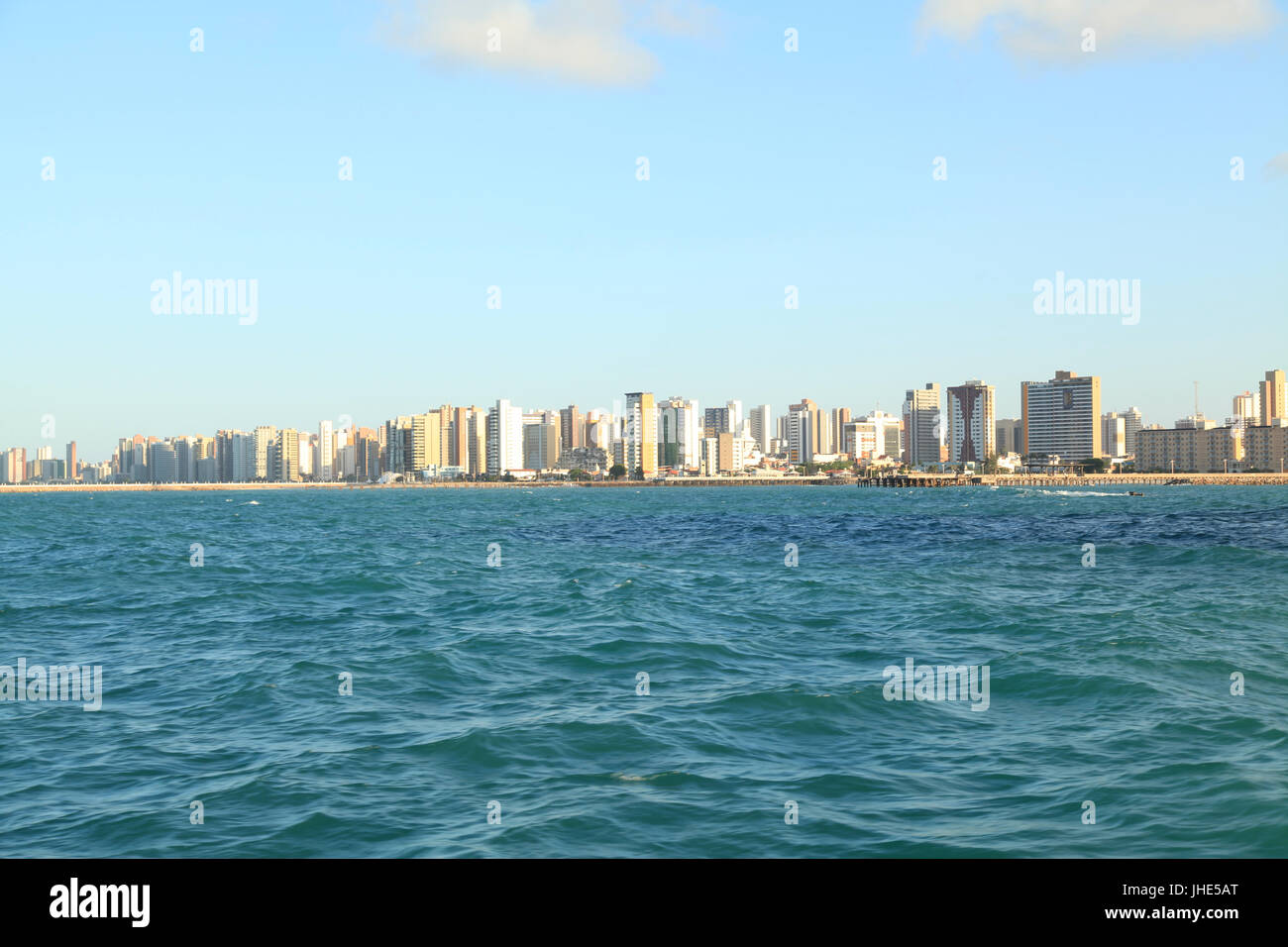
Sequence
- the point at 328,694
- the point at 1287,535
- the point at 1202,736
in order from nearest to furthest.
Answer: the point at 1202,736, the point at 328,694, the point at 1287,535

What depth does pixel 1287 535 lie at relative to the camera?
188 ft

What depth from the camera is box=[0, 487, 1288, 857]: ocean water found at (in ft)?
35.6

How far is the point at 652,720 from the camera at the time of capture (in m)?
15.7

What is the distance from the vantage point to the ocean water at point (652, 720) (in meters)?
10.9

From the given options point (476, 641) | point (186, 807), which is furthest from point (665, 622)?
point (186, 807)

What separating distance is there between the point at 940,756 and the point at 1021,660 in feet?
25.2
